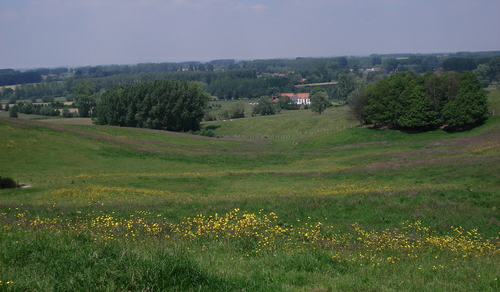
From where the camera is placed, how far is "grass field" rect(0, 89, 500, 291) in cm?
770

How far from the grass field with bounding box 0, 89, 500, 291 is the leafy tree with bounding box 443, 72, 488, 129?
78.5ft

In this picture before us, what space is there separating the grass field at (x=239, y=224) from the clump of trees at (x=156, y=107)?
48.8m

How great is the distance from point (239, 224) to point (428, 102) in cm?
6156

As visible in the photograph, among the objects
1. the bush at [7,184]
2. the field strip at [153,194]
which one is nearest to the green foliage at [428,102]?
the field strip at [153,194]

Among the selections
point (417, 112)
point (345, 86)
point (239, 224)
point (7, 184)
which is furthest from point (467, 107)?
point (345, 86)

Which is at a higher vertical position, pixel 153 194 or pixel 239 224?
pixel 239 224

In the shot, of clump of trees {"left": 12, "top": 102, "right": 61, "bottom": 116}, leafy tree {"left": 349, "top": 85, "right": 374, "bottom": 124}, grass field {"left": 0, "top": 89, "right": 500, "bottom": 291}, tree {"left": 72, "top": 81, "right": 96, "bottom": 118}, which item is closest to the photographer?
grass field {"left": 0, "top": 89, "right": 500, "bottom": 291}

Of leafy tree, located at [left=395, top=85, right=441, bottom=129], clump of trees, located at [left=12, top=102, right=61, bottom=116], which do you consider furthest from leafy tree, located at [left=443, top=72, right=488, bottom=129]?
clump of trees, located at [left=12, top=102, right=61, bottom=116]

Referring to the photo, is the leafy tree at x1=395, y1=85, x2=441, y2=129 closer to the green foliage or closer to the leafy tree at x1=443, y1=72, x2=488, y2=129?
the green foliage

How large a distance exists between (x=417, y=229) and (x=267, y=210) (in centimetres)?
644

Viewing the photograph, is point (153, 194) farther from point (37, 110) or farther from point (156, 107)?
point (37, 110)

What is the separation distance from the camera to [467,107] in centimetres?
6162

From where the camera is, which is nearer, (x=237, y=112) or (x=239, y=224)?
(x=239, y=224)

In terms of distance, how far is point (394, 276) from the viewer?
8.52 meters
